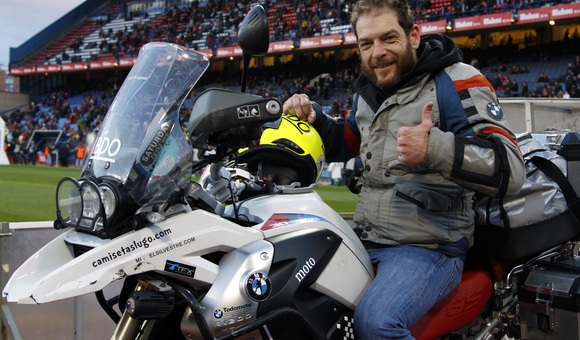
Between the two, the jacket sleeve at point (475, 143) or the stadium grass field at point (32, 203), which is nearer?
the jacket sleeve at point (475, 143)

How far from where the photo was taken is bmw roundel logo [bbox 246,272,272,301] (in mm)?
1847

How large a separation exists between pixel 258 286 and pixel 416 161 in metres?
0.66

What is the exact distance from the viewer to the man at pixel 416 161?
6.77 feet

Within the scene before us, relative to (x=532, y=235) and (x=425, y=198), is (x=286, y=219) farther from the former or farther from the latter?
(x=532, y=235)

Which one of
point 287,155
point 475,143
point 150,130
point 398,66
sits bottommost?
point 287,155

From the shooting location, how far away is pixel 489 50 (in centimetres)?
2877

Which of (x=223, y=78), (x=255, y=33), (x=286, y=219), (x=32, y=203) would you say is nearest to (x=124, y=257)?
(x=286, y=219)

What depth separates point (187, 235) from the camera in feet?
5.90

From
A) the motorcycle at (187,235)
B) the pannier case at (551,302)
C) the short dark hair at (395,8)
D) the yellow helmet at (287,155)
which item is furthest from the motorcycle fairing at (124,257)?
the pannier case at (551,302)

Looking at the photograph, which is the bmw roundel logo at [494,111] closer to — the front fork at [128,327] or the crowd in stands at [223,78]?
the front fork at [128,327]

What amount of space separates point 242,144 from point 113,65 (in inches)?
1591

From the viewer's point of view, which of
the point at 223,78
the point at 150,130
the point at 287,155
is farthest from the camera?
the point at 223,78

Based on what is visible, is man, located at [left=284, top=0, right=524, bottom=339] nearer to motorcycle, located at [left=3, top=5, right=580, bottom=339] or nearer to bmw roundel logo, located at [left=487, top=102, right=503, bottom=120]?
bmw roundel logo, located at [left=487, top=102, right=503, bottom=120]

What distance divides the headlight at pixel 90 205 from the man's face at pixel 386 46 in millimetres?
1300
